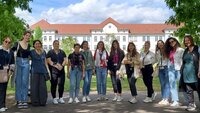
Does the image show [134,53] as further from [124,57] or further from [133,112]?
[133,112]

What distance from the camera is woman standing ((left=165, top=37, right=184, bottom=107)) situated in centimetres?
1136

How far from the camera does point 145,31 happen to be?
136875 mm

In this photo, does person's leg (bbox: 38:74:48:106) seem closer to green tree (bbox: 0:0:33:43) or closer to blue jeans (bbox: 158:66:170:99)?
blue jeans (bbox: 158:66:170:99)

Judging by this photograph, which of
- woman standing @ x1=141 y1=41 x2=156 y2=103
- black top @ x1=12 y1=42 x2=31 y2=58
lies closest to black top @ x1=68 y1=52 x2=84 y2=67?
black top @ x1=12 y1=42 x2=31 y2=58

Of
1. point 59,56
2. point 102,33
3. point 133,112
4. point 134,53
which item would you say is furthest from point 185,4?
point 102,33

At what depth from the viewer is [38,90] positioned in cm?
1151

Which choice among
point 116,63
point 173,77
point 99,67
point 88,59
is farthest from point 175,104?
point 88,59

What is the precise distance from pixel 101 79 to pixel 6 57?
11.8 feet

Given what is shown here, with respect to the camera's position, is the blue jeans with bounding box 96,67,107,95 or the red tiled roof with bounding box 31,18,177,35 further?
the red tiled roof with bounding box 31,18,177,35

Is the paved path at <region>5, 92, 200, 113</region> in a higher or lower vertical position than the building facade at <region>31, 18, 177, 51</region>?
lower

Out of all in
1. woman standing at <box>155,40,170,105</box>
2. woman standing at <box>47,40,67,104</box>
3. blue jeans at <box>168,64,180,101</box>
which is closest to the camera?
blue jeans at <box>168,64,180,101</box>

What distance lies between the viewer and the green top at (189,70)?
10.4 metres

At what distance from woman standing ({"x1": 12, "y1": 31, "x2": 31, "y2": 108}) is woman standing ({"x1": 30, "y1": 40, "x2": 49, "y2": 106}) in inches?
9.4

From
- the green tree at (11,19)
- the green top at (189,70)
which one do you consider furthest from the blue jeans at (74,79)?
the green tree at (11,19)
